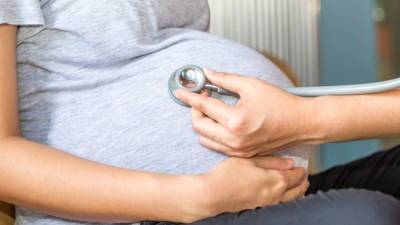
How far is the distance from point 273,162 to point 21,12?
14.7 inches

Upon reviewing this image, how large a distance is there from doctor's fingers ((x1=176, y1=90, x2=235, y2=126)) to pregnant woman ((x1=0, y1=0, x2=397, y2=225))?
3cm

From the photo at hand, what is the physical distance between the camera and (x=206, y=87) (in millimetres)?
764

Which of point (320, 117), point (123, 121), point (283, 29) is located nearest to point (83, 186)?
point (123, 121)

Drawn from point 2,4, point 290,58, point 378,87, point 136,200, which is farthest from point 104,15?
point 290,58

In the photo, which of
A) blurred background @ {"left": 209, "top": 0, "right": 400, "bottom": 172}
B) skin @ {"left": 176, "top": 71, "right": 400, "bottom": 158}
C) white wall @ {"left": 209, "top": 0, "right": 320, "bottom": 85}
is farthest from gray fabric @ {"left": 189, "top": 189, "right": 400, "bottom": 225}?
white wall @ {"left": 209, "top": 0, "right": 320, "bottom": 85}

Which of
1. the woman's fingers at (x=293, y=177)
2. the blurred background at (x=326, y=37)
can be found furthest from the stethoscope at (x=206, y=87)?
the blurred background at (x=326, y=37)

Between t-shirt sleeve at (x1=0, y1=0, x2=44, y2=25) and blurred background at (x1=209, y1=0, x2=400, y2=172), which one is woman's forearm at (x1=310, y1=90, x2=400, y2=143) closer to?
t-shirt sleeve at (x1=0, y1=0, x2=44, y2=25)

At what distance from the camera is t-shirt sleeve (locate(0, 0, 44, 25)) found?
674mm

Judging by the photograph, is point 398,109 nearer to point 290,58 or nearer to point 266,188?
point 266,188

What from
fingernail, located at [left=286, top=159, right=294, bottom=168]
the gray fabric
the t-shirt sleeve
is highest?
the t-shirt sleeve

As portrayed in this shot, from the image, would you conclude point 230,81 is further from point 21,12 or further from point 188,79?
point 21,12

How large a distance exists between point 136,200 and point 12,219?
261 millimetres

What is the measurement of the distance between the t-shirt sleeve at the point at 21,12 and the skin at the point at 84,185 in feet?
0.04

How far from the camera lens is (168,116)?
2.50ft
